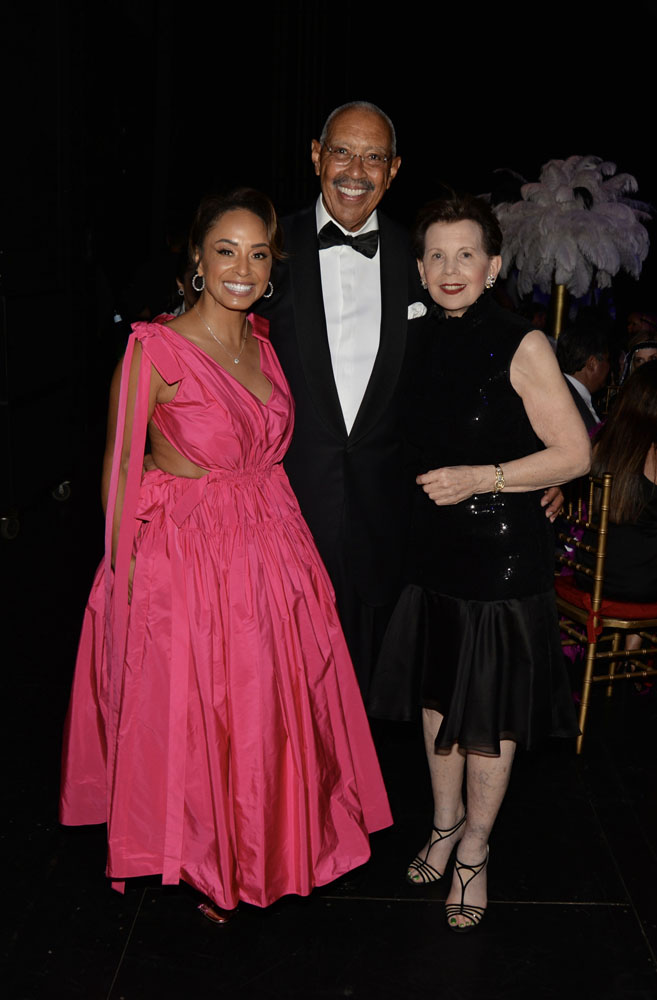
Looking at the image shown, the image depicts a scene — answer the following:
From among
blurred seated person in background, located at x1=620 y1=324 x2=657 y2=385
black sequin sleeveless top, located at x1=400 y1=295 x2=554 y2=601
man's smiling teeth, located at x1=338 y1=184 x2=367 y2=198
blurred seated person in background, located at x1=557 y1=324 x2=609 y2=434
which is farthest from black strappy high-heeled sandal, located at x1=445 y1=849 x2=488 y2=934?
blurred seated person in background, located at x1=620 y1=324 x2=657 y2=385

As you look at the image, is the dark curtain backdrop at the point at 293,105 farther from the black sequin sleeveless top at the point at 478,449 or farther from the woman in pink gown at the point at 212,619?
the black sequin sleeveless top at the point at 478,449

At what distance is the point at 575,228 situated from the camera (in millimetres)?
4086

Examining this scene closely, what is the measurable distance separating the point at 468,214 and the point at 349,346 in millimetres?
476

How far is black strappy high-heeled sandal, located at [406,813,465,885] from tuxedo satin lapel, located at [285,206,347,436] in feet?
3.24

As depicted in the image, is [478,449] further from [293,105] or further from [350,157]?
[293,105]

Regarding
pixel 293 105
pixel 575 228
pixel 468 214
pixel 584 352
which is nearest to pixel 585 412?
pixel 584 352

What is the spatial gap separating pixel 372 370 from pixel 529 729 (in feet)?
2.94

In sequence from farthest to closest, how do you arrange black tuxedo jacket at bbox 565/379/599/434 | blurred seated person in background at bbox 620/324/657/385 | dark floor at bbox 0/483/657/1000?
blurred seated person in background at bbox 620/324/657/385
black tuxedo jacket at bbox 565/379/599/434
dark floor at bbox 0/483/657/1000

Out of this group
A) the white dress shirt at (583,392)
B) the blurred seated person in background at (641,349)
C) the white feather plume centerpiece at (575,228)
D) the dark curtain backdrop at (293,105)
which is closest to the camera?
the white dress shirt at (583,392)

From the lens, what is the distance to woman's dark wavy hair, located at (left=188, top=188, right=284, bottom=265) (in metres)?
2.17

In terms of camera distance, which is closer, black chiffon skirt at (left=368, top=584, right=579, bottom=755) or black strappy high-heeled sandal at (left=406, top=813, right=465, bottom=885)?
black chiffon skirt at (left=368, top=584, right=579, bottom=755)

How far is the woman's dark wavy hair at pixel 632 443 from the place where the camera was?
323cm

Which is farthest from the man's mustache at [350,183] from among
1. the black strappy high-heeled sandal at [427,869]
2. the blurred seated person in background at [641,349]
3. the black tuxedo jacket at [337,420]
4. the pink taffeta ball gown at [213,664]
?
the blurred seated person in background at [641,349]

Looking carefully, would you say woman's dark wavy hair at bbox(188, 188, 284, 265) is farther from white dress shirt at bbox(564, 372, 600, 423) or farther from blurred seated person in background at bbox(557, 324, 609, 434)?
blurred seated person in background at bbox(557, 324, 609, 434)
